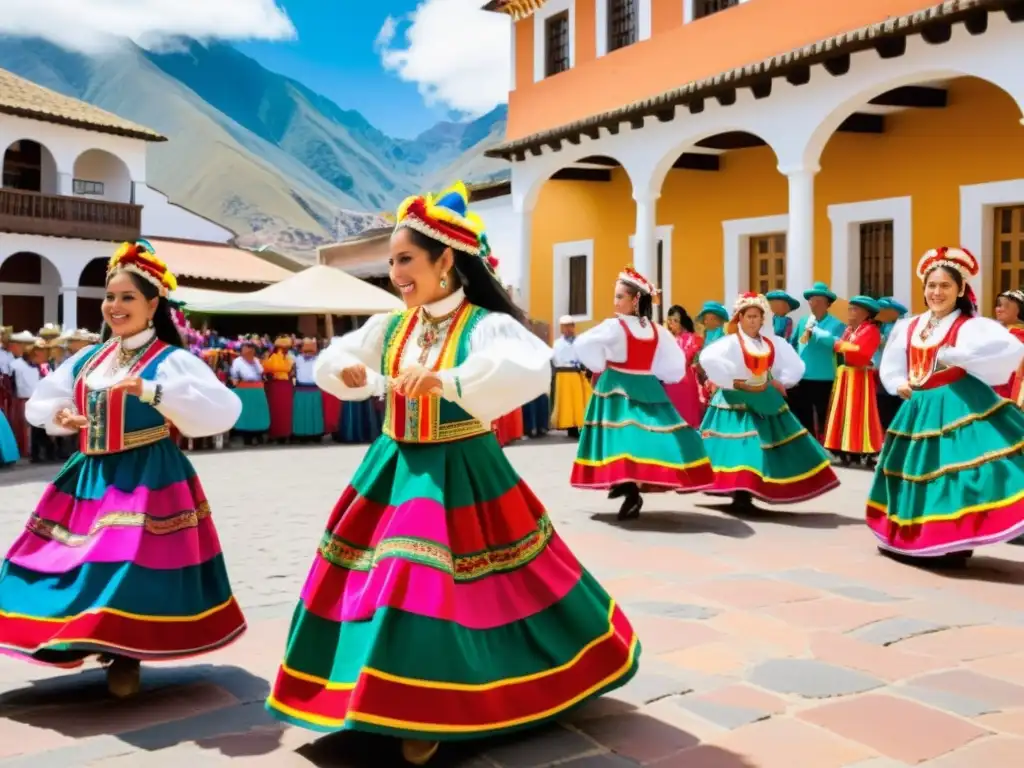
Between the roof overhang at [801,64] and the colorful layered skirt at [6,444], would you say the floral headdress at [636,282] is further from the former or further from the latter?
the colorful layered skirt at [6,444]

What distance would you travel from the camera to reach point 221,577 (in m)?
4.27

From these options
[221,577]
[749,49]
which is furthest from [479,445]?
[749,49]

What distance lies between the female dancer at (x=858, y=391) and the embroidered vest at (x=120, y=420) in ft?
29.5

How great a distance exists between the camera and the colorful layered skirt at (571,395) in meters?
16.8

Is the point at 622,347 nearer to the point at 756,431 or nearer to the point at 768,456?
the point at 756,431

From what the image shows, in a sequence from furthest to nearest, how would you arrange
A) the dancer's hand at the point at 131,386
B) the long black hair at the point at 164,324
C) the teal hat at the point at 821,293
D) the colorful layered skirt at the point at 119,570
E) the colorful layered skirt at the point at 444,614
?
the teal hat at the point at 821,293
the long black hair at the point at 164,324
the dancer's hand at the point at 131,386
the colorful layered skirt at the point at 119,570
the colorful layered skirt at the point at 444,614

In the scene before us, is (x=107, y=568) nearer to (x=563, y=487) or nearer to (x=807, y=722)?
(x=807, y=722)

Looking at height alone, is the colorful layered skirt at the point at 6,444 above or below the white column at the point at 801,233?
below

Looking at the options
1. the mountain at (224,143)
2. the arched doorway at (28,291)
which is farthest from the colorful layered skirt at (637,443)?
the mountain at (224,143)

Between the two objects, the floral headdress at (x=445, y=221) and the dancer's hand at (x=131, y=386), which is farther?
the dancer's hand at (x=131, y=386)

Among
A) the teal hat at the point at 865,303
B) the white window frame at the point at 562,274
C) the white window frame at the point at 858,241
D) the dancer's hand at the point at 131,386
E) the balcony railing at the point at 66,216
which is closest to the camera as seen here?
the dancer's hand at the point at 131,386

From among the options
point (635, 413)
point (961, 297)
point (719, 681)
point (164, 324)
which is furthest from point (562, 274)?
point (719, 681)

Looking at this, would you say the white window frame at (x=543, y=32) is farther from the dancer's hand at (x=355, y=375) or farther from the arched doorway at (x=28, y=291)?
the dancer's hand at (x=355, y=375)

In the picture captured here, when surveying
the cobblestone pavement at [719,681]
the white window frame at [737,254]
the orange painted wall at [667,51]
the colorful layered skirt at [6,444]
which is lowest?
the cobblestone pavement at [719,681]
